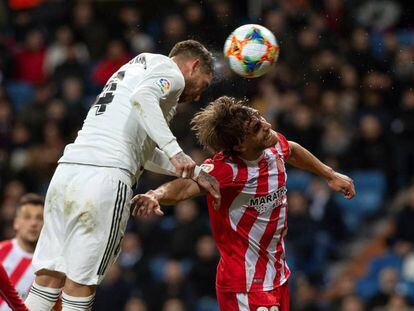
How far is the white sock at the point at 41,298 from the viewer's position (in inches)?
231

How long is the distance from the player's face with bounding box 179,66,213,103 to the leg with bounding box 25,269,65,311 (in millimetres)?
1385

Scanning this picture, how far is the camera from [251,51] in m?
6.55

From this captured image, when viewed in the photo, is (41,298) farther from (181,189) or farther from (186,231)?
(186,231)

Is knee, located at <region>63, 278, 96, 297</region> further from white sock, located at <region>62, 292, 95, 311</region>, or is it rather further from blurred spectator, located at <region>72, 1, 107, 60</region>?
blurred spectator, located at <region>72, 1, 107, 60</region>

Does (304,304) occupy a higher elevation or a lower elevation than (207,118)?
lower

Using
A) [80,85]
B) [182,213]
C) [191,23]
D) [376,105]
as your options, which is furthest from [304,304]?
[80,85]

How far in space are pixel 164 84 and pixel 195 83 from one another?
387mm

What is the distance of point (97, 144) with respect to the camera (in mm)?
5906

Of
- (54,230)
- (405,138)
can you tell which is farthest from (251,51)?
(405,138)

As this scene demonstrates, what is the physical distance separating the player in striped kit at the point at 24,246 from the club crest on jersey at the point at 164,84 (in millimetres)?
2076

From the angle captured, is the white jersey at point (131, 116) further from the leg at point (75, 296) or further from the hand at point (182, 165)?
the leg at point (75, 296)

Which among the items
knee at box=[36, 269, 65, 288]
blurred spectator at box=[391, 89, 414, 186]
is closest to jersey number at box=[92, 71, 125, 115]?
knee at box=[36, 269, 65, 288]

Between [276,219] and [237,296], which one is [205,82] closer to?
[276,219]

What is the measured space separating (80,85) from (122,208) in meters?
7.95
